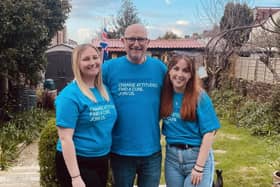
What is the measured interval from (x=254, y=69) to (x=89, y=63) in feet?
32.0

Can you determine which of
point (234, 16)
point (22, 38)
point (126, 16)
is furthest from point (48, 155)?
point (126, 16)

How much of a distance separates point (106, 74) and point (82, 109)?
417 mm

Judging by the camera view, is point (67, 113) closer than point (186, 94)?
Yes

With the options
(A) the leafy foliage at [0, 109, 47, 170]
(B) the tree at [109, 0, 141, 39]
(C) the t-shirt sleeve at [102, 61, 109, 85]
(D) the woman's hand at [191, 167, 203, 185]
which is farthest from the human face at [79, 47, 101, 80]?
(B) the tree at [109, 0, 141, 39]

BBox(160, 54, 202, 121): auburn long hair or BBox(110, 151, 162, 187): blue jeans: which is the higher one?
BBox(160, 54, 202, 121): auburn long hair

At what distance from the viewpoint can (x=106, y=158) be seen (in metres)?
2.20

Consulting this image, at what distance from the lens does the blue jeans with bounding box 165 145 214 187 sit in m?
2.26

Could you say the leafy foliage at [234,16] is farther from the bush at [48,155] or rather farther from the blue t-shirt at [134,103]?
the blue t-shirt at [134,103]

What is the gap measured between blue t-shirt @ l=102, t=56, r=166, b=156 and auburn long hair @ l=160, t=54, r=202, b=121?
0.05 m

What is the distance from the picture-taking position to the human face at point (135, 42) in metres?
2.28

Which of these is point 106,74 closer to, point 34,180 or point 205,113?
point 205,113

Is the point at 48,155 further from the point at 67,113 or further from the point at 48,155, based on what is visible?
the point at 67,113

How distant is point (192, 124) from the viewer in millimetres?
2232

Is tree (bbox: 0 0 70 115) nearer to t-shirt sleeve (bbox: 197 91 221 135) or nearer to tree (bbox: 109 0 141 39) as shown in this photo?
t-shirt sleeve (bbox: 197 91 221 135)
